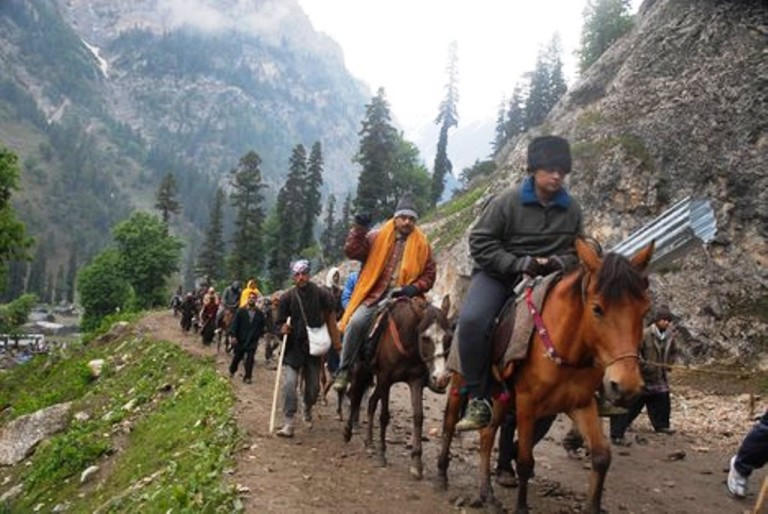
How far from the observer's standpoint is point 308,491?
7.47m

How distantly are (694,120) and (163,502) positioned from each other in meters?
21.9

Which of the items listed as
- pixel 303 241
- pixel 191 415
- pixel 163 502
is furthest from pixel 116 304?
pixel 163 502

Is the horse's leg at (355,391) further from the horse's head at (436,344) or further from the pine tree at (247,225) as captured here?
the pine tree at (247,225)

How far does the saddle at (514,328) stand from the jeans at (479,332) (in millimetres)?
64

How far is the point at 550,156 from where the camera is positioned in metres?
6.11

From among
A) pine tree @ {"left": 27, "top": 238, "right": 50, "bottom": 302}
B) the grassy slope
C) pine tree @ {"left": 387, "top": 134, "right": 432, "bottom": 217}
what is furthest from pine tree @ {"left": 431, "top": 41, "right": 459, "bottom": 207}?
pine tree @ {"left": 27, "top": 238, "right": 50, "bottom": 302}

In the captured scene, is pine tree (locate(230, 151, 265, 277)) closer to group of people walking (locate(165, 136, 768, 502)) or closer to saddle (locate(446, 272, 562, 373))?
group of people walking (locate(165, 136, 768, 502))

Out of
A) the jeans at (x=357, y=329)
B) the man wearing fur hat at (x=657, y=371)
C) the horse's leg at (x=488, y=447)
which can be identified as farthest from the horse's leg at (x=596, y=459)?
the man wearing fur hat at (x=657, y=371)

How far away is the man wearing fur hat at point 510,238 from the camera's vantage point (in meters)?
6.20

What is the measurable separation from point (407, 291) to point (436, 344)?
121 cm

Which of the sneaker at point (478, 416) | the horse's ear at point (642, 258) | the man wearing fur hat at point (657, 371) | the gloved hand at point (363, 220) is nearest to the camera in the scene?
the horse's ear at point (642, 258)

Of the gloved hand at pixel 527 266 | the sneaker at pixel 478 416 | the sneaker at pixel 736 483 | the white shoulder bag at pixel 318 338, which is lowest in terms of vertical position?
the sneaker at pixel 736 483

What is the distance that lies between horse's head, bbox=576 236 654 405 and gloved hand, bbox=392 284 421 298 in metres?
4.13

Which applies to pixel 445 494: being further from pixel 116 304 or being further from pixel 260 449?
pixel 116 304
